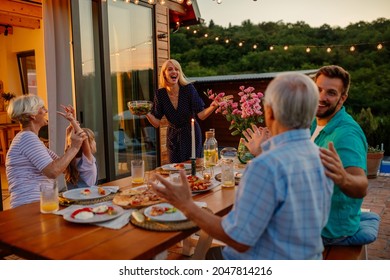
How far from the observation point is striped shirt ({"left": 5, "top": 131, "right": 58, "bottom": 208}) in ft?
6.77

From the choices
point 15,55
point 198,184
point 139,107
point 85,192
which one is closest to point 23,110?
point 85,192

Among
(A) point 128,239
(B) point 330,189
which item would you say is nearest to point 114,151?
(A) point 128,239

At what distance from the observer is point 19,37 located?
7.23 meters

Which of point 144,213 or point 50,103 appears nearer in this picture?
point 144,213

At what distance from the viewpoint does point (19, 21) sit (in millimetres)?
6301

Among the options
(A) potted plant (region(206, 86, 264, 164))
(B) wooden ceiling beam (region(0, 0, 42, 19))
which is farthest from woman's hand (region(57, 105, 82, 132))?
(B) wooden ceiling beam (region(0, 0, 42, 19))

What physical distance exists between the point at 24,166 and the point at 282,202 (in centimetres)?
156

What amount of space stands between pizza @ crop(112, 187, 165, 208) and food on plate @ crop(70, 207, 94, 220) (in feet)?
0.54

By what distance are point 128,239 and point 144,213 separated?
0.23 meters

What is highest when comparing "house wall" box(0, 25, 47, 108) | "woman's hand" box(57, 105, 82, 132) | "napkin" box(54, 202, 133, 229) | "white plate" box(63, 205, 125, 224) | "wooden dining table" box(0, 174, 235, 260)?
"house wall" box(0, 25, 47, 108)

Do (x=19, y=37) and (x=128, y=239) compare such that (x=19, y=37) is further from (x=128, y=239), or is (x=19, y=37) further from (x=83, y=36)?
(x=128, y=239)

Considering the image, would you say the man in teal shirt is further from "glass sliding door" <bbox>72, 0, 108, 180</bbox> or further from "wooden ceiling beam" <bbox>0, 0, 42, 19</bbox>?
"wooden ceiling beam" <bbox>0, 0, 42, 19</bbox>

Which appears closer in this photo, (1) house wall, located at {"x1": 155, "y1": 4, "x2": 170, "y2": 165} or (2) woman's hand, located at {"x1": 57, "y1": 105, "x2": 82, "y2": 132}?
(2) woman's hand, located at {"x1": 57, "y1": 105, "x2": 82, "y2": 132}

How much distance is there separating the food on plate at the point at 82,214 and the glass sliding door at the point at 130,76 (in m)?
3.15
